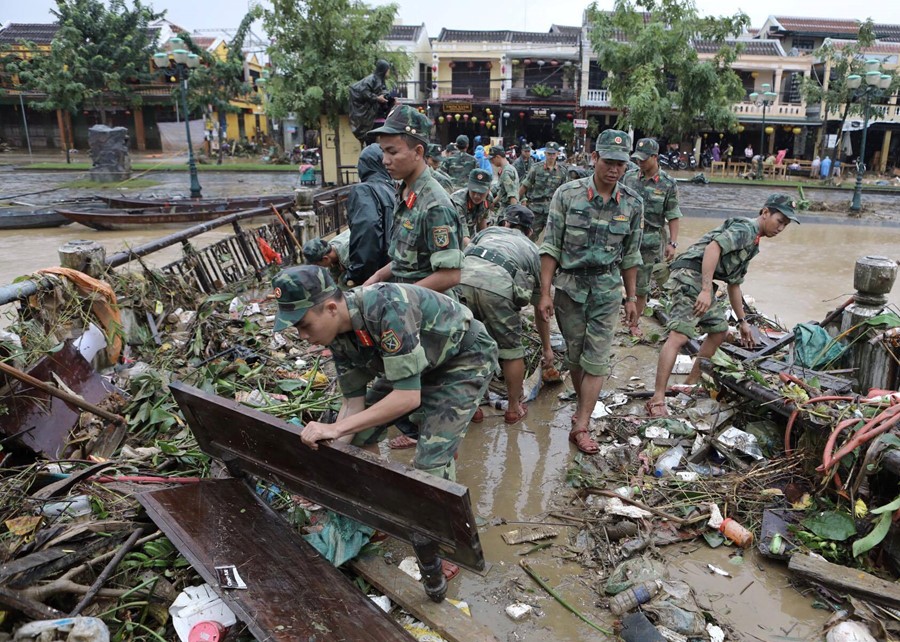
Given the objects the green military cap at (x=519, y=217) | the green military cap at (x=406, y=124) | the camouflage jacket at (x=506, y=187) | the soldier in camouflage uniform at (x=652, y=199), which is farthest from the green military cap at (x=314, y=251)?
the camouflage jacket at (x=506, y=187)

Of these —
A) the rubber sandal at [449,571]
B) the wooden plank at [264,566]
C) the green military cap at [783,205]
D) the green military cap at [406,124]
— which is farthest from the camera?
the green military cap at [783,205]

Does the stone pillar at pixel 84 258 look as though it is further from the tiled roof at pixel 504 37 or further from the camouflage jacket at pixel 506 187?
the tiled roof at pixel 504 37

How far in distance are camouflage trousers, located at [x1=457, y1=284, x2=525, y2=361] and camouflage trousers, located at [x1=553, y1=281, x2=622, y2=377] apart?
0.32m

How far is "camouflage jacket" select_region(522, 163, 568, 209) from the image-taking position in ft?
28.8

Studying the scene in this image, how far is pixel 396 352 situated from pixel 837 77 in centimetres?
3164

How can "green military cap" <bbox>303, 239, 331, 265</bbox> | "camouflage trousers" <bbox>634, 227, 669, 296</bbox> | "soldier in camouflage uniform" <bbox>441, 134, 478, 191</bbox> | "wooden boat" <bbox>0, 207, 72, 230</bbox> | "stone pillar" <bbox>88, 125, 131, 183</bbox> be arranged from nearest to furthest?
"green military cap" <bbox>303, 239, 331, 265</bbox> < "camouflage trousers" <bbox>634, 227, 669, 296</bbox> < "soldier in camouflage uniform" <bbox>441, 134, 478, 191</bbox> < "wooden boat" <bbox>0, 207, 72, 230</bbox> < "stone pillar" <bbox>88, 125, 131, 183</bbox>

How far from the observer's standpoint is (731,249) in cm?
423

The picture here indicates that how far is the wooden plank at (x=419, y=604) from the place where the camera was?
2.32m

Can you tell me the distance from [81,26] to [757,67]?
31.8 m

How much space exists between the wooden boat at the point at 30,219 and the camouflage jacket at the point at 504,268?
12.6m

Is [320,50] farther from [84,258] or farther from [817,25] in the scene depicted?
[817,25]

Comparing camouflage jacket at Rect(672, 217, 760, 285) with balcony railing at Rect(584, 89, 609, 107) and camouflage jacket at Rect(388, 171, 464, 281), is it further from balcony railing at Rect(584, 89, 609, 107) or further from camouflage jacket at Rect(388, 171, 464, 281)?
balcony railing at Rect(584, 89, 609, 107)

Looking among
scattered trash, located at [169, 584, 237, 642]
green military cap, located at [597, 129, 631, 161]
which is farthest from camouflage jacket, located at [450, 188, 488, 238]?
scattered trash, located at [169, 584, 237, 642]

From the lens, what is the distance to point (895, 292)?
26.0 feet
